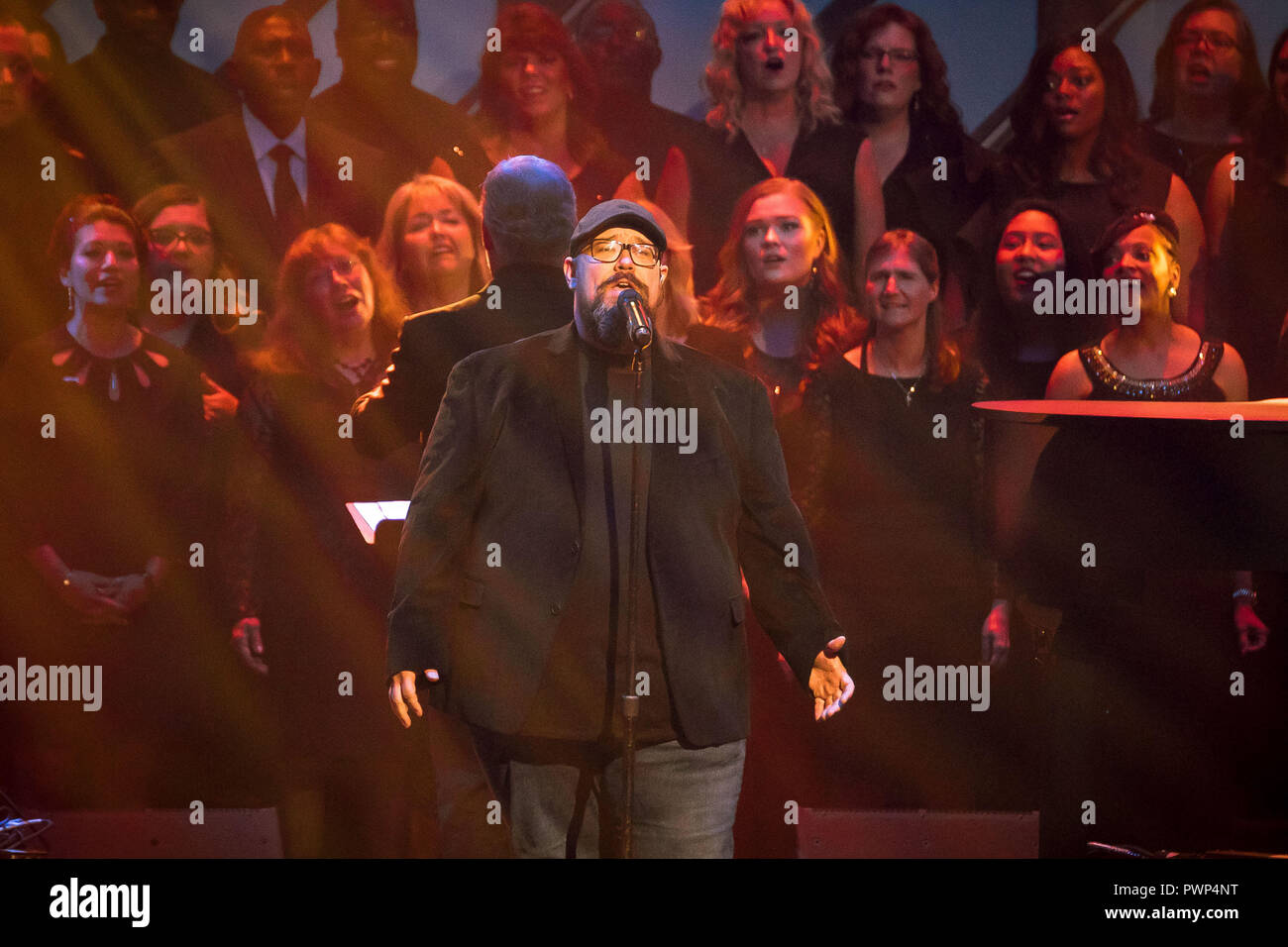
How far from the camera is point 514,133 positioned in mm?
4801

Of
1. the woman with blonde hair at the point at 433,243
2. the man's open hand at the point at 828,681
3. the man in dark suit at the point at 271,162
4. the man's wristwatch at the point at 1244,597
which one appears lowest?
the man's open hand at the point at 828,681

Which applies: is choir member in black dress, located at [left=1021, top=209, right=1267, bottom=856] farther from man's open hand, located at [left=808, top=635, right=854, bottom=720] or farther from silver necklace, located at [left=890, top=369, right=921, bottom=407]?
man's open hand, located at [left=808, top=635, right=854, bottom=720]

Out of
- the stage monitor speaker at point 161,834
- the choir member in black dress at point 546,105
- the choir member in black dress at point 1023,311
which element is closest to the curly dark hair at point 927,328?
the choir member in black dress at point 1023,311

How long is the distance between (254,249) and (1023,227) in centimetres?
271

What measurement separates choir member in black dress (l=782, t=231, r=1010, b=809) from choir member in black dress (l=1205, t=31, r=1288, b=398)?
944 millimetres

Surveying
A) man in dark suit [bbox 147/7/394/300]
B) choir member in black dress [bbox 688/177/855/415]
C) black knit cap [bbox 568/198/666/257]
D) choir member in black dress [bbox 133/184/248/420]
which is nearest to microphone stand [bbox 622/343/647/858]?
black knit cap [bbox 568/198/666/257]

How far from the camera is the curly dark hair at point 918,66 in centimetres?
481

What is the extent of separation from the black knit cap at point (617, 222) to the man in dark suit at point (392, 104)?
59.7 inches

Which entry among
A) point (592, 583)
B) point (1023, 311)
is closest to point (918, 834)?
point (1023, 311)

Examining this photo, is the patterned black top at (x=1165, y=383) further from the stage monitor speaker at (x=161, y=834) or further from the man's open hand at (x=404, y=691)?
the stage monitor speaker at (x=161, y=834)

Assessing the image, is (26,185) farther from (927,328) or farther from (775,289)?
(927,328)

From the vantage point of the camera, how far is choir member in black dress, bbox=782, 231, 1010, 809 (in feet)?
15.7
